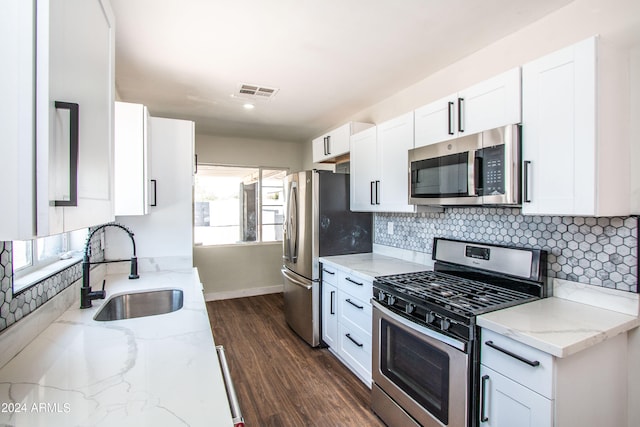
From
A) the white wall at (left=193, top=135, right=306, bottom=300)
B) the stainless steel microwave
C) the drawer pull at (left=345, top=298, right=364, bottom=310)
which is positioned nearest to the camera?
the stainless steel microwave

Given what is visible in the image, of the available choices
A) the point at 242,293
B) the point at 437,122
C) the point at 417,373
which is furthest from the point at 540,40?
the point at 242,293

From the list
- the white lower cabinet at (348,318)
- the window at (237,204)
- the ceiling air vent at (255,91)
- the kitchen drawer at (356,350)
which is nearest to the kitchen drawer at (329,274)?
the white lower cabinet at (348,318)

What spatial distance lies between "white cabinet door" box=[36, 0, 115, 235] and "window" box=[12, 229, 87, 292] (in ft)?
1.50

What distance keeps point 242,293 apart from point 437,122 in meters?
3.96

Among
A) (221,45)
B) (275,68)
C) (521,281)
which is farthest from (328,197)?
(521,281)

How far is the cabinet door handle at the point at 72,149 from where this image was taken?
64cm

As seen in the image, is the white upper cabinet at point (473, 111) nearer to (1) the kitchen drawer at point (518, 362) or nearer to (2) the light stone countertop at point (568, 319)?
(2) the light stone countertop at point (568, 319)

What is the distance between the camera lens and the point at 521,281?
1807 mm

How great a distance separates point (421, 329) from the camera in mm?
1722

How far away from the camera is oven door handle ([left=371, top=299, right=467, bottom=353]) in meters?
1.51

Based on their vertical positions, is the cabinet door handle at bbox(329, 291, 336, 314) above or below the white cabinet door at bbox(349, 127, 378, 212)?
below

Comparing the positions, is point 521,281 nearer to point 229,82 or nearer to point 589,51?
point 589,51

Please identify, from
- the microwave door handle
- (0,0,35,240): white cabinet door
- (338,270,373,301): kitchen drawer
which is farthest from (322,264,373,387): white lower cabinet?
(0,0,35,240): white cabinet door

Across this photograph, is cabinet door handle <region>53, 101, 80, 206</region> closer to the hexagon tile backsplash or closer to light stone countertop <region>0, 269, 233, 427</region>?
light stone countertop <region>0, 269, 233, 427</region>
